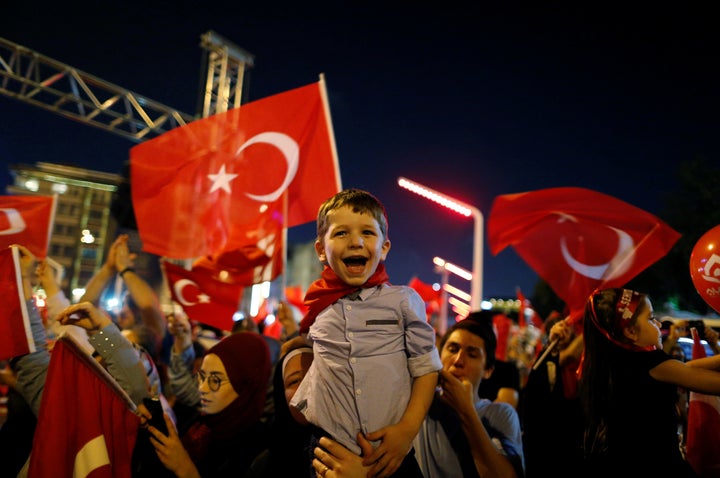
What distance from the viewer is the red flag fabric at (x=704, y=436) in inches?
129

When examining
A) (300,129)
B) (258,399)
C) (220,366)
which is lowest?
(258,399)

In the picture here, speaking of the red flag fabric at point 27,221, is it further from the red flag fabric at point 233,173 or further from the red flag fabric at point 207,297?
the red flag fabric at point 207,297

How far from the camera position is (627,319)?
280cm

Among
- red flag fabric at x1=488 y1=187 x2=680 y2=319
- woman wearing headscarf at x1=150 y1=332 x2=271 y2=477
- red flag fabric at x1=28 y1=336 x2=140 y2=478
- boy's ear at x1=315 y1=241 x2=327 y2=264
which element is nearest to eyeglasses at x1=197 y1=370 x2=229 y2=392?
woman wearing headscarf at x1=150 y1=332 x2=271 y2=477

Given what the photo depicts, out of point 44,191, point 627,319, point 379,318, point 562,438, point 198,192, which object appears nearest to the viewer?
point 379,318

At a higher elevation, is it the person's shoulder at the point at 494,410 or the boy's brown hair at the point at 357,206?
the boy's brown hair at the point at 357,206

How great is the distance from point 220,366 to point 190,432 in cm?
49

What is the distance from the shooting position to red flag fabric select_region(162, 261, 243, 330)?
607 cm

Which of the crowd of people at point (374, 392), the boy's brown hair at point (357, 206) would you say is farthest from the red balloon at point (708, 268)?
the boy's brown hair at point (357, 206)

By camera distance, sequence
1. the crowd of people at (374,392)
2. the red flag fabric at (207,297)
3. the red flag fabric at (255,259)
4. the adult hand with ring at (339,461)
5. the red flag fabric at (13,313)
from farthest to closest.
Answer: the red flag fabric at (207,297)
the red flag fabric at (255,259)
the red flag fabric at (13,313)
the crowd of people at (374,392)
the adult hand with ring at (339,461)

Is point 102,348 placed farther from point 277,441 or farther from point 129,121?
point 129,121

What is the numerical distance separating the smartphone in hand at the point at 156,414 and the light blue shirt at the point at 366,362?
1049 millimetres

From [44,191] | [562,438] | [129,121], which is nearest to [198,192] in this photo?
[562,438]

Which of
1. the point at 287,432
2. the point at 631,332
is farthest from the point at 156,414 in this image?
the point at 631,332
